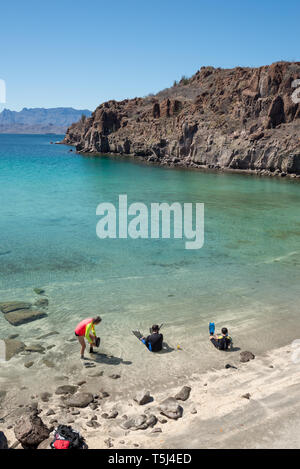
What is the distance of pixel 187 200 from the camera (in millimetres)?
30828

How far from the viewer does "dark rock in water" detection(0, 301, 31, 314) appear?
10909mm

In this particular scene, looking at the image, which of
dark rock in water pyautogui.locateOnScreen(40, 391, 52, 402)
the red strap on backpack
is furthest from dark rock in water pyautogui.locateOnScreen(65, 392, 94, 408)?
the red strap on backpack

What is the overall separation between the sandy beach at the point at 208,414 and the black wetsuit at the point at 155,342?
4.20 ft

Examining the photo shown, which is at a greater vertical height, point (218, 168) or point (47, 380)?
point (218, 168)

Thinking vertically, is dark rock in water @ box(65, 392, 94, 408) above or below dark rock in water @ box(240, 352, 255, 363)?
below

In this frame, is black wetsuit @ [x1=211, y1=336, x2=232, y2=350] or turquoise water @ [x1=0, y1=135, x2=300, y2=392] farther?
turquoise water @ [x1=0, y1=135, x2=300, y2=392]

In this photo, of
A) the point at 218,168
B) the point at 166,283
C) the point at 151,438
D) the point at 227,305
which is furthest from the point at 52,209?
the point at 218,168

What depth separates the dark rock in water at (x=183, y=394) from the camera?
7012 mm

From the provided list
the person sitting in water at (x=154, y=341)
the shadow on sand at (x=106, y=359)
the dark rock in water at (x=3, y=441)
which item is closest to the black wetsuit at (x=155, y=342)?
the person sitting in water at (x=154, y=341)

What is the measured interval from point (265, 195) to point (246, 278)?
22.3m

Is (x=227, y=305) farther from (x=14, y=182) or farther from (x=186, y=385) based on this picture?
(x=14, y=182)

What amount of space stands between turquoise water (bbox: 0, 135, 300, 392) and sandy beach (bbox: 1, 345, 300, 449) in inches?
39.3

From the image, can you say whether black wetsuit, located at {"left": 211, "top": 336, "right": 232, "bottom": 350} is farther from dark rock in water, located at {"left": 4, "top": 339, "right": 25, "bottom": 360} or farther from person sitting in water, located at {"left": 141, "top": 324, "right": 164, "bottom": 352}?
dark rock in water, located at {"left": 4, "top": 339, "right": 25, "bottom": 360}

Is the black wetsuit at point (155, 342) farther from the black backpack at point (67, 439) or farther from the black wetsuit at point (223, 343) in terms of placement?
the black backpack at point (67, 439)
